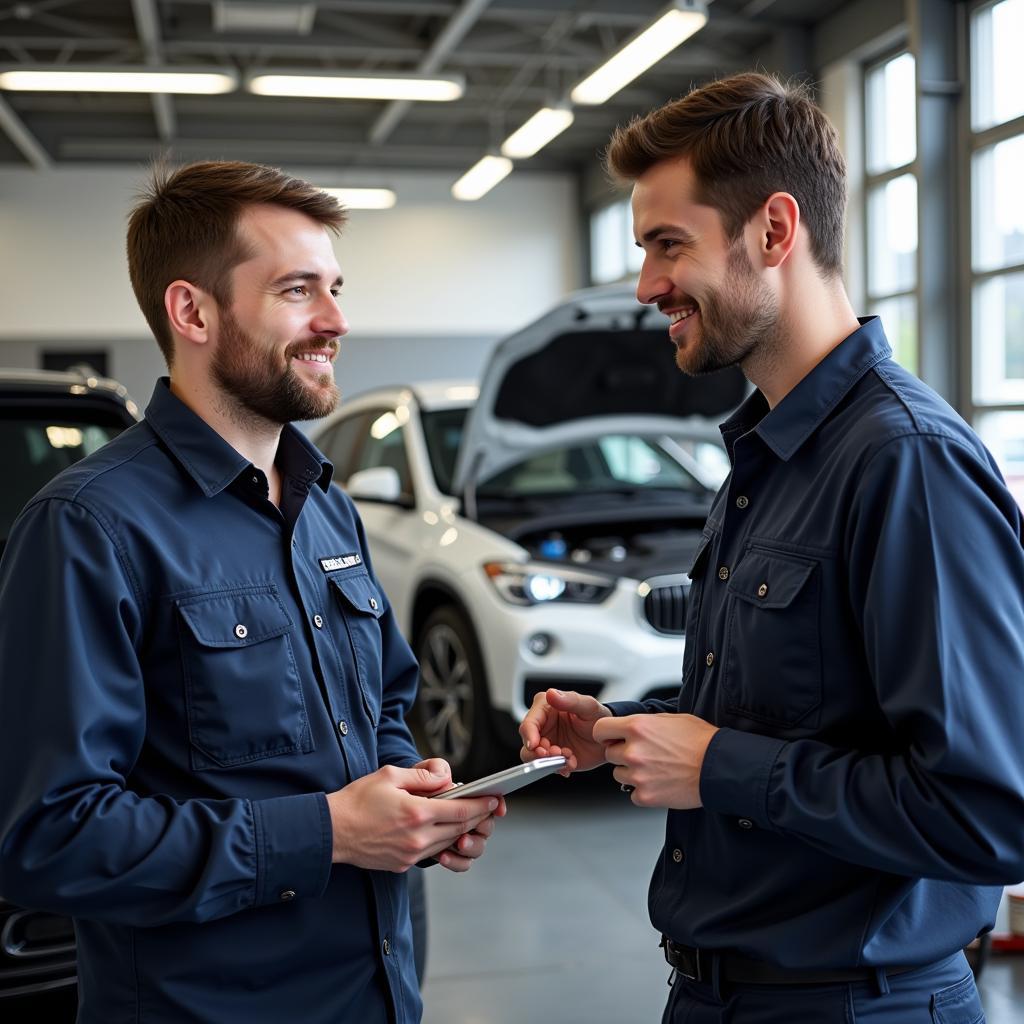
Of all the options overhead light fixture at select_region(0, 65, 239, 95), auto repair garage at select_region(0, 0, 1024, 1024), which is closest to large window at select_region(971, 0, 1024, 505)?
overhead light fixture at select_region(0, 65, 239, 95)

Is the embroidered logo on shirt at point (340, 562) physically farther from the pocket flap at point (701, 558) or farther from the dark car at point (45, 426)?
the dark car at point (45, 426)

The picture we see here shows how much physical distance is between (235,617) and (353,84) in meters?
9.82

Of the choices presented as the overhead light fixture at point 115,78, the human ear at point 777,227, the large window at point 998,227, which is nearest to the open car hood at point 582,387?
the human ear at point 777,227

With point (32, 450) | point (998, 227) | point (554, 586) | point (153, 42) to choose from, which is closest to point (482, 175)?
point (153, 42)

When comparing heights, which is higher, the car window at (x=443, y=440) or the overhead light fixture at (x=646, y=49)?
the overhead light fixture at (x=646, y=49)

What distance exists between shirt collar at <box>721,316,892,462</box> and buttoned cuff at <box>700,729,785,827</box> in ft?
1.23

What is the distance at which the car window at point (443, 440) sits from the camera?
5.69m

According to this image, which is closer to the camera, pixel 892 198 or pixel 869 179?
pixel 892 198

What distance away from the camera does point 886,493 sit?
1.35m

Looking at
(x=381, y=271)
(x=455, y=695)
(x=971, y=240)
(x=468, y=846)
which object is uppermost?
(x=381, y=271)

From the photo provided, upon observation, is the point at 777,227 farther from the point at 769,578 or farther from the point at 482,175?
the point at 482,175

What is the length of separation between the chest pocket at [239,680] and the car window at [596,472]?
395 cm

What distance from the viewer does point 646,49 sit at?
9.31 meters

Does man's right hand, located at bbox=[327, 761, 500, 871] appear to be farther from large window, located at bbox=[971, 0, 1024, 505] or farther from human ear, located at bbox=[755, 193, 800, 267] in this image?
large window, located at bbox=[971, 0, 1024, 505]
